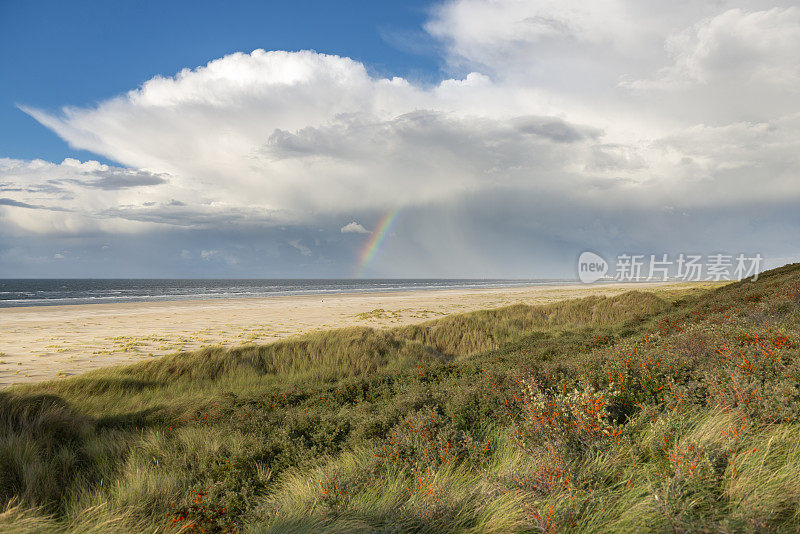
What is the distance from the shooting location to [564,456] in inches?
165

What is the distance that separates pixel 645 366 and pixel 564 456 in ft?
9.47

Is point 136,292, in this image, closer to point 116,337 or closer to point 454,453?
point 116,337

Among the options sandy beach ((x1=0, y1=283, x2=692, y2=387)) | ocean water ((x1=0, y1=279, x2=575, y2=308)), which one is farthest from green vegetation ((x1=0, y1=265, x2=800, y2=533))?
ocean water ((x1=0, y1=279, x2=575, y2=308))

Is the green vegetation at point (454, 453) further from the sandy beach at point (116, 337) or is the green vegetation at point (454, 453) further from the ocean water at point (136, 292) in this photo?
the ocean water at point (136, 292)

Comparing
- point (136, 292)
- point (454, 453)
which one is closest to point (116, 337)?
point (454, 453)

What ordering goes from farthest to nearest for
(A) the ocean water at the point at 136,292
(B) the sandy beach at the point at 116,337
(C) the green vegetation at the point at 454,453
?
(A) the ocean water at the point at 136,292, (B) the sandy beach at the point at 116,337, (C) the green vegetation at the point at 454,453

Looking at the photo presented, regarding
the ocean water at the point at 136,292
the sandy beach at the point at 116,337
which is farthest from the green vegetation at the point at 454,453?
the ocean water at the point at 136,292

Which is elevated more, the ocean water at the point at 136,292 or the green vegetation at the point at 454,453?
the green vegetation at the point at 454,453

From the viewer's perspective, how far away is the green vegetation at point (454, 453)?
340 cm

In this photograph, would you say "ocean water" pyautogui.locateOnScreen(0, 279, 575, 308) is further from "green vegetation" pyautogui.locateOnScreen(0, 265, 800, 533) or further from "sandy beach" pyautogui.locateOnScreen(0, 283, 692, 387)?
"green vegetation" pyautogui.locateOnScreen(0, 265, 800, 533)

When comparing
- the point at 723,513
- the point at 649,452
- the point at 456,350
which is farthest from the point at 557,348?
the point at 723,513

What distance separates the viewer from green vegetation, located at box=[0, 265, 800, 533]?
3.40m

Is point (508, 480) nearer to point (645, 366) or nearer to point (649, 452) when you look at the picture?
point (649, 452)

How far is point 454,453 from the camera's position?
5.02 meters
